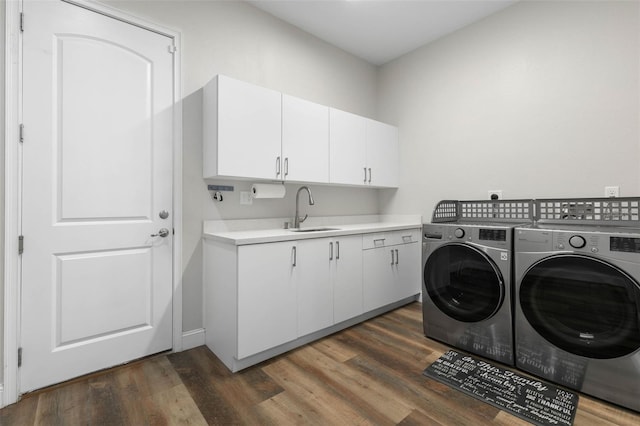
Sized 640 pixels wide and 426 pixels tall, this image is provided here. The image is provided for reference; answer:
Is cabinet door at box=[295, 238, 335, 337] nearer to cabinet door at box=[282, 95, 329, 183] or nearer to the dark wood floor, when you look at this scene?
the dark wood floor

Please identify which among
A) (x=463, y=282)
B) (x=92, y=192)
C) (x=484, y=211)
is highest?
(x=92, y=192)

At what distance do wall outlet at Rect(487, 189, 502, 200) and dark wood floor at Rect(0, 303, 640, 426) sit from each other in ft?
4.71

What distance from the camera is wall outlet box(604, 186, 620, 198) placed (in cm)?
208

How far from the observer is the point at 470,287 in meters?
2.10

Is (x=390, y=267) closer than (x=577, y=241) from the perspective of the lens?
No

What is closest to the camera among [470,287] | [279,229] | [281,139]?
[470,287]

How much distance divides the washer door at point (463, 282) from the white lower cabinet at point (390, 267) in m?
0.51

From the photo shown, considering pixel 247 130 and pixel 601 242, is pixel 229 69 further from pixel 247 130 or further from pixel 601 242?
pixel 601 242

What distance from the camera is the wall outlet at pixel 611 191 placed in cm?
208

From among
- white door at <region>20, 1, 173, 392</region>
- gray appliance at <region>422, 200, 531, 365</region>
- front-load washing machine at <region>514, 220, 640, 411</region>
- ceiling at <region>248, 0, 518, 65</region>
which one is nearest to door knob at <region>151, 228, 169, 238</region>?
white door at <region>20, 1, 173, 392</region>

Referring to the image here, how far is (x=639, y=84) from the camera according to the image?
203 centimetres

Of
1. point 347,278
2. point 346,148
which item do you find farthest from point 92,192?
point 346,148

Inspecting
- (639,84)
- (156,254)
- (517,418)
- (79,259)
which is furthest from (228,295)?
(639,84)

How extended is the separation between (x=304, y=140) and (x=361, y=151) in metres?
0.75
